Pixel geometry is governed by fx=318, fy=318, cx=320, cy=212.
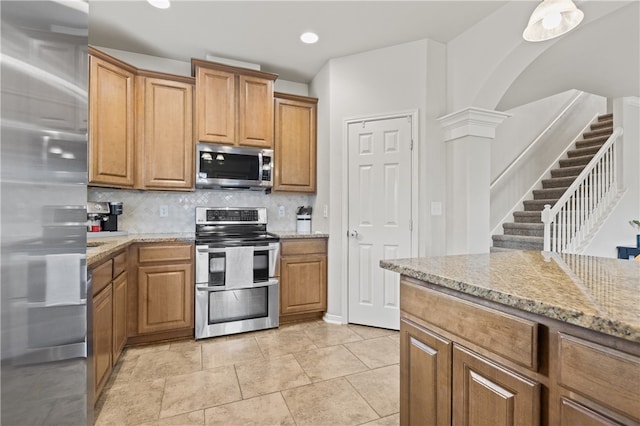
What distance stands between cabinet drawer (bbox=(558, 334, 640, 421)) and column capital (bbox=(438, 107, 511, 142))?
238 cm

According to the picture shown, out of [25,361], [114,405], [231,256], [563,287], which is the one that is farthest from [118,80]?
Result: [563,287]

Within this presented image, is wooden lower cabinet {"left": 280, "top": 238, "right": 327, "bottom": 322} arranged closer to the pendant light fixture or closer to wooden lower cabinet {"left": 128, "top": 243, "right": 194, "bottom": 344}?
wooden lower cabinet {"left": 128, "top": 243, "right": 194, "bottom": 344}

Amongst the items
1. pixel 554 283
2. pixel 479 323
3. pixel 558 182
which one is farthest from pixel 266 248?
pixel 558 182

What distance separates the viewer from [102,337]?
73.5 inches

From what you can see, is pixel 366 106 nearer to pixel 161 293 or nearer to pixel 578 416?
pixel 161 293

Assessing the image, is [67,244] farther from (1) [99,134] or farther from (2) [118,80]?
(2) [118,80]

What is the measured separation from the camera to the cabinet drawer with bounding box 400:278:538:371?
0.82 meters

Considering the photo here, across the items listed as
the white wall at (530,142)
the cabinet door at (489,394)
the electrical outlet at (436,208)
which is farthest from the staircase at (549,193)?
the cabinet door at (489,394)

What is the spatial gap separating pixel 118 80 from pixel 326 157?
2021mm

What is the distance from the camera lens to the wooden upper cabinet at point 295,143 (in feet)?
11.3

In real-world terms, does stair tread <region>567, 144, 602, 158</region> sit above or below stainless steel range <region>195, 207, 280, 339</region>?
above

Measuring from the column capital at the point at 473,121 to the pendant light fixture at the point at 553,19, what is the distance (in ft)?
3.63

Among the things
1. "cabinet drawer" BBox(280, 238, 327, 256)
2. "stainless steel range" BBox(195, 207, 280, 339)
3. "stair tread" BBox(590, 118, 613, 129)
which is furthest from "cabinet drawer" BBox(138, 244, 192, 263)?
"stair tread" BBox(590, 118, 613, 129)

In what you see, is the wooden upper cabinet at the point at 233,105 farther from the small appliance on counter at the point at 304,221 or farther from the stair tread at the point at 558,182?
the stair tread at the point at 558,182
